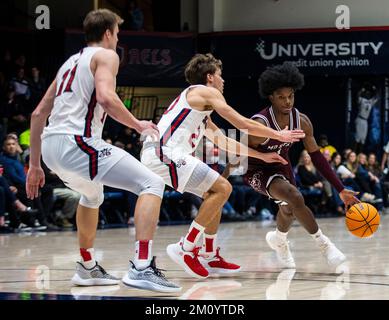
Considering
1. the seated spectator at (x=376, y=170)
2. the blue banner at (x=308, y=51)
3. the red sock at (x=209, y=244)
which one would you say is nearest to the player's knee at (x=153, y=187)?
the red sock at (x=209, y=244)

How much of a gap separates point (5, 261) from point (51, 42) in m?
9.77

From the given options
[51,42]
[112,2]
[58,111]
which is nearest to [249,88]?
[112,2]

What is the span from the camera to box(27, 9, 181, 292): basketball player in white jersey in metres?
6.30

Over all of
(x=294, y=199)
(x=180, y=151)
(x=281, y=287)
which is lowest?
(x=281, y=287)

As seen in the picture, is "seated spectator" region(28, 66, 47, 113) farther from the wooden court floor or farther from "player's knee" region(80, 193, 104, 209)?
"player's knee" region(80, 193, 104, 209)

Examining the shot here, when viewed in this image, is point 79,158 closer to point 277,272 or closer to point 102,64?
point 102,64

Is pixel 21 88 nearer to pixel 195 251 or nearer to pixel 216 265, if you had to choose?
pixel 216 265

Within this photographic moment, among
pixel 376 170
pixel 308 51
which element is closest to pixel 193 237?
pixel 308 51

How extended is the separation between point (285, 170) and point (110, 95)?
2.90 meters

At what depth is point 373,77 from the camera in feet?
71.2

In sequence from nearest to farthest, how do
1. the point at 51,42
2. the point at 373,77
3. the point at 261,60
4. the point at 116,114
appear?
the point at 116,114, the point at 51,42, the point at 261,60, the point at 373,77

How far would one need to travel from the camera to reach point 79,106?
21.1 feet

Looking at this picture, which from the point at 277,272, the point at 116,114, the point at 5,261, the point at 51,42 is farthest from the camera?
the point at 51,42

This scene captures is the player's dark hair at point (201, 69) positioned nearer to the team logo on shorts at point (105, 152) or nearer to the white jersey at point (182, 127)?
the white jersey at point (182, 127)
